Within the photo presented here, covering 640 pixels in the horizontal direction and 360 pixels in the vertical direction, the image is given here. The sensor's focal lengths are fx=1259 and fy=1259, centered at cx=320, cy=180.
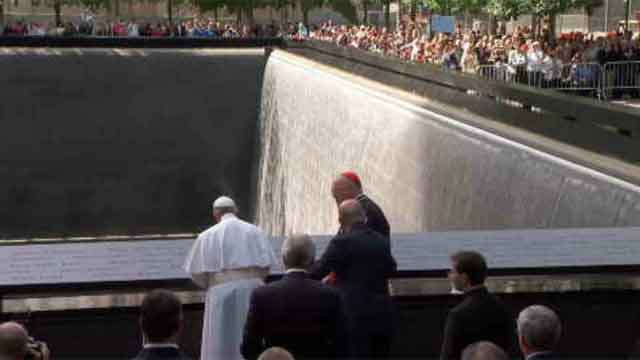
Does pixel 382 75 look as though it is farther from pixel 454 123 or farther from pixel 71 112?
pixel 71 112

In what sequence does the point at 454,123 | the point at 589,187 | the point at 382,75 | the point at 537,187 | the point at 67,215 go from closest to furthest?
the point at 589,187 < the point at 537,187 < the point at 454,123 < the point at 382,75 < the point at 67,215

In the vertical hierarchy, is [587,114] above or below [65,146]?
above

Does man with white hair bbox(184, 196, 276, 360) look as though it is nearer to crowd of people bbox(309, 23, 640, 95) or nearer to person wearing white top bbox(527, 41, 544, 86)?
crowd of people bbox(309, 23, 640, 95)

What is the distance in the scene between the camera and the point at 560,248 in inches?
265

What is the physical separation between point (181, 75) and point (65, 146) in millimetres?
2761

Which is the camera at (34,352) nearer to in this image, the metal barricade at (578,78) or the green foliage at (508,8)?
the metal barricade at (578,78)

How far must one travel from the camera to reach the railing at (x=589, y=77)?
21719 millimetres

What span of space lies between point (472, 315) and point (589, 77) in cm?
1735

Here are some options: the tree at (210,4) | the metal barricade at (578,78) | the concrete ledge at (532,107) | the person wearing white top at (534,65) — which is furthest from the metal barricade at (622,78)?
the tree at (210,4)

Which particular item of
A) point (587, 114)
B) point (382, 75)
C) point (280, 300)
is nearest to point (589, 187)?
point (587, 114)

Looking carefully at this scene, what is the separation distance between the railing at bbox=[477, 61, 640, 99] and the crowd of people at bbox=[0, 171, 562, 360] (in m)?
15.4

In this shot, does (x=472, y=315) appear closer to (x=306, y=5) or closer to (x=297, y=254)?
(x=297, y=254)

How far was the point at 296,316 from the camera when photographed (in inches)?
215

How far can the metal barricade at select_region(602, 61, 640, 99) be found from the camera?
2197 cm
